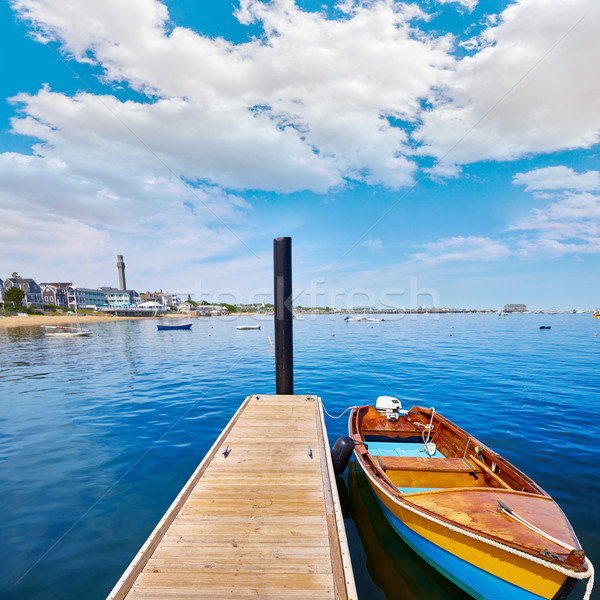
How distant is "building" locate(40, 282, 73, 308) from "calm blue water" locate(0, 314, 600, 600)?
348 ft

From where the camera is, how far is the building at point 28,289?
9650 centimetres

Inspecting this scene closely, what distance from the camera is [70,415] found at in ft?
42.3

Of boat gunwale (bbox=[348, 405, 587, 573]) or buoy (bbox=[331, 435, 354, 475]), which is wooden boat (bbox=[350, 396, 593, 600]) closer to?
boat gunwale (bbox=[348, 405, 587, 573])

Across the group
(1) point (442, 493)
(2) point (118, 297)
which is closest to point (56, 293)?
(2) point (118, 297)

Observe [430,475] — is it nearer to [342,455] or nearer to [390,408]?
[342,455]

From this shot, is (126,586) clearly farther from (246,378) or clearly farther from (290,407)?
(246,378)

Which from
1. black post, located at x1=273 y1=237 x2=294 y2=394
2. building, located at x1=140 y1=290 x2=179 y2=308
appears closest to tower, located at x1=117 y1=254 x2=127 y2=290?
building, located at x1=140 y1=290 x2=179 y2=308

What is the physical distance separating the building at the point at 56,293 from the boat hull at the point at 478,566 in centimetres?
13784

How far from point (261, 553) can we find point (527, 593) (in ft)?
12.6

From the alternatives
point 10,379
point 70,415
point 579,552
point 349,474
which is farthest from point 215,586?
point 10,379

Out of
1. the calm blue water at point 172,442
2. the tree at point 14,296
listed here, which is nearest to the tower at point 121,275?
the tree at point 14,296

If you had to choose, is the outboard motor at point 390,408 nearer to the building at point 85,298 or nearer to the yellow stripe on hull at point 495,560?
the yellow stripe on hull at point 495,560

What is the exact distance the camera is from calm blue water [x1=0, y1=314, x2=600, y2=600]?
5.48 m

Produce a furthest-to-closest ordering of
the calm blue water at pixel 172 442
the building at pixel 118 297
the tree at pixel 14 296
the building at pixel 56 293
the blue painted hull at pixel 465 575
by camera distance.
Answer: the building at pixel 118 297
the building at pixel 56 293
the tree at pixel 14 296
the calm blue water at pixel 172 442
the blue painted hull at pixel 465 575
